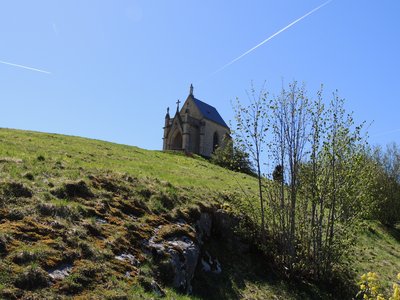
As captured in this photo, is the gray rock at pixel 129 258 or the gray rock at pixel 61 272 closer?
the gray rock at pixel 61 272

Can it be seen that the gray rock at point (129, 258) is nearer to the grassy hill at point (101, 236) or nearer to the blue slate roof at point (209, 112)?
the grassy hill at point (101, 236)

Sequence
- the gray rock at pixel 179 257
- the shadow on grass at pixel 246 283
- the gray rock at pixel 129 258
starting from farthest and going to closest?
1. the shadow on grass at pixel 246 283
2. the gray rock at pixel 179 257
3. the gray rock at pixel 129 258

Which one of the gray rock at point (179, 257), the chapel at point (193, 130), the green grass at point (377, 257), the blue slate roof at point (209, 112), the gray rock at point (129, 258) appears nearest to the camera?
the gray rock at point (129, 258)

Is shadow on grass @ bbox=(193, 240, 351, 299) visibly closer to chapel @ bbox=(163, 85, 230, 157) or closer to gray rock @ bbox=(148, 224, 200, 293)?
gray rock @ bbox=(148, 224, 200, 293)

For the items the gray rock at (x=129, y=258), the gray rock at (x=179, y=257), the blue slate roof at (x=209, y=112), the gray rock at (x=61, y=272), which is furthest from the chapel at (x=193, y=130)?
the gray rock at (x=61, y=272)

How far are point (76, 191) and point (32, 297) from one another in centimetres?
459

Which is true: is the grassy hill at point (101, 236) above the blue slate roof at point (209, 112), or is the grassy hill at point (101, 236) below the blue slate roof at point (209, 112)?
below

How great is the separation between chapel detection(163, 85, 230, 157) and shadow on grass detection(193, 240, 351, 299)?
55605mm

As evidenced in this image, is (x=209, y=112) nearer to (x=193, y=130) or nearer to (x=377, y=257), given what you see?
(x=193, y=130)

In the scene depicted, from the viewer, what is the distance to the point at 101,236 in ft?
32.7

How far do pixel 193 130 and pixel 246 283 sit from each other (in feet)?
199

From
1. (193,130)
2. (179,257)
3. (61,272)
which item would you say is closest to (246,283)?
(179,257)

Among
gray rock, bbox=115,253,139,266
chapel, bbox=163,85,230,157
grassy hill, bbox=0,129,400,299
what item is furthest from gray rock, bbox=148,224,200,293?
chapel, bbox=163,85,230,157

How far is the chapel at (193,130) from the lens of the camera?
7072 cm
